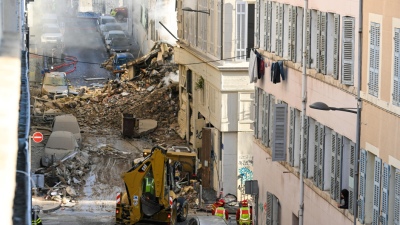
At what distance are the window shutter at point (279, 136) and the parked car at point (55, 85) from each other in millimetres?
33621

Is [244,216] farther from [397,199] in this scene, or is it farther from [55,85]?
[55,85]

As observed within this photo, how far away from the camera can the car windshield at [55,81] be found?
62791 mm

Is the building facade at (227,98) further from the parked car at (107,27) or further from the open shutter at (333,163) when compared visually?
the parked car at (107,27)

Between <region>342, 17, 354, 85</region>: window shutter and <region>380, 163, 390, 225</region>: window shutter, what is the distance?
3292 mm

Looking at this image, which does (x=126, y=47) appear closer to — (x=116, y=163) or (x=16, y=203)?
(x=116, y=163)

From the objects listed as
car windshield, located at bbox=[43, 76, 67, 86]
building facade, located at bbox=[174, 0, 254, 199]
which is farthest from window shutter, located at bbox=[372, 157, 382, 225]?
car windshield, located at bbox=[43, 76, 67, 86]

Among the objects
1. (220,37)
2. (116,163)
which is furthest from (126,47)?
(220,37)

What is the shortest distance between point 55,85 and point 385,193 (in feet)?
152

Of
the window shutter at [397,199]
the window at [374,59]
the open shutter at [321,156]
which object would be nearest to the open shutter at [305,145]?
the open shutter at [321,156]

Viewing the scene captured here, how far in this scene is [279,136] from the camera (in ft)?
91.9

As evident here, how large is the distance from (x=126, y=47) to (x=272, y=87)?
53.4 metres

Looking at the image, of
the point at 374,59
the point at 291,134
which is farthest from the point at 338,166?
the point at 291,134

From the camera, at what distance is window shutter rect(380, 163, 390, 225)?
17.5 metres

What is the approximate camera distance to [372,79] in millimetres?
18938
